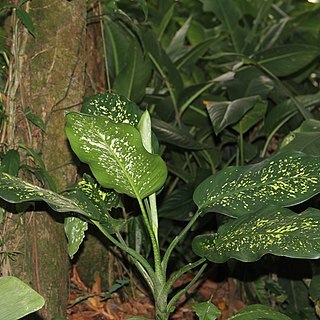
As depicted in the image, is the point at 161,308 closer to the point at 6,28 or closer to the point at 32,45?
the point at 32,45

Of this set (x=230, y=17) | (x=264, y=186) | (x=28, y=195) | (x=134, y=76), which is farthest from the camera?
(x=230, y=17)

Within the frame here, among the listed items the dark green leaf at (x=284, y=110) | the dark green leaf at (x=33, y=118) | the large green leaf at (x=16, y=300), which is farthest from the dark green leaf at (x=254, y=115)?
the large green leaf at (x=16, y=300)

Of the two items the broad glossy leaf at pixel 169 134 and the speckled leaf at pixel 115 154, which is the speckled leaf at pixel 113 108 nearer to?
the speckled leaf at pixel 115 154

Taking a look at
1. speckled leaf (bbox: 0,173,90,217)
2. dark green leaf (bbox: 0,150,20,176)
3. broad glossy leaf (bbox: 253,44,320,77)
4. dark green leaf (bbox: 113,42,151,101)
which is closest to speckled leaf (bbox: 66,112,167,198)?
speckled leaf (bbox: 0,173,90,217)

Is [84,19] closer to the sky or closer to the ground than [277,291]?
closer to the sky

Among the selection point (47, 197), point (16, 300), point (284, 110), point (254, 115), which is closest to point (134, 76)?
point (254, 115)

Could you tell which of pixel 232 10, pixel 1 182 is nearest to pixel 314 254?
pixel 1 182

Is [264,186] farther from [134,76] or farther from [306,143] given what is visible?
[134,76]
